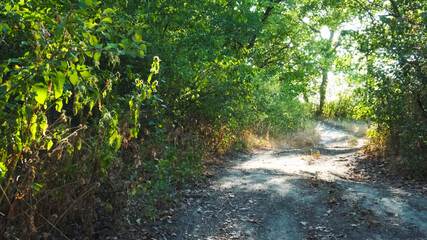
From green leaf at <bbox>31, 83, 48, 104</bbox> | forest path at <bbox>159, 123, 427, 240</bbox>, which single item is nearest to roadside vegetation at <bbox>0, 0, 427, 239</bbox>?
green leaf at <bbox>31, 83, 48, 104</bbox>

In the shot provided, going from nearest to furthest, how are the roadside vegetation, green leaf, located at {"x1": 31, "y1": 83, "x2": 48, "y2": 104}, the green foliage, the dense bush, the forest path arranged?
green leaf, located at {"x1": 31, "y1": 83, "x2": 48, "y2": 104}, the dense bush, the roadside vegetation, the forest path, the green foliage

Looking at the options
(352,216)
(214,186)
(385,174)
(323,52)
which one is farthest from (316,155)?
(323,52)

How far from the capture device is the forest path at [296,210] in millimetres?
4559

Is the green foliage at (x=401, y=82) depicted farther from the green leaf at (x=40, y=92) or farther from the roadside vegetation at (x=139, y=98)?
the green leaf at (x=40, y=92)

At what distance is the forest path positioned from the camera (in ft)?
15.0

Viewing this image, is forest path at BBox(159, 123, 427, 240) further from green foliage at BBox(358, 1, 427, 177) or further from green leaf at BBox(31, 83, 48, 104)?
green leaf at BBox(31, 83, 48, 104)

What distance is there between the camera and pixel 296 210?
209 inches

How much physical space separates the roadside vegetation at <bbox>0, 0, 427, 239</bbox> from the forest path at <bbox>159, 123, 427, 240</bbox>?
53cm

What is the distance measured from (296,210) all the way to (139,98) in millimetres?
3146

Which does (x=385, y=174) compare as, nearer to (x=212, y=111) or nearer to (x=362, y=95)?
(x=362, y=95)

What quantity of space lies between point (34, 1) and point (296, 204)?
4415 millimetres

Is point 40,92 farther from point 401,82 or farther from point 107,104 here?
point 401,82

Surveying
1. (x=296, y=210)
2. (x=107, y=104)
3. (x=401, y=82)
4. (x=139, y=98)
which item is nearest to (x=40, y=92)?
(x=139, y=98)

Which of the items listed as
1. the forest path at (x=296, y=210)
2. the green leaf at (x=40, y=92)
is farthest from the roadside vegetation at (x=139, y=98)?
the forest path at (x=296, y=210)
